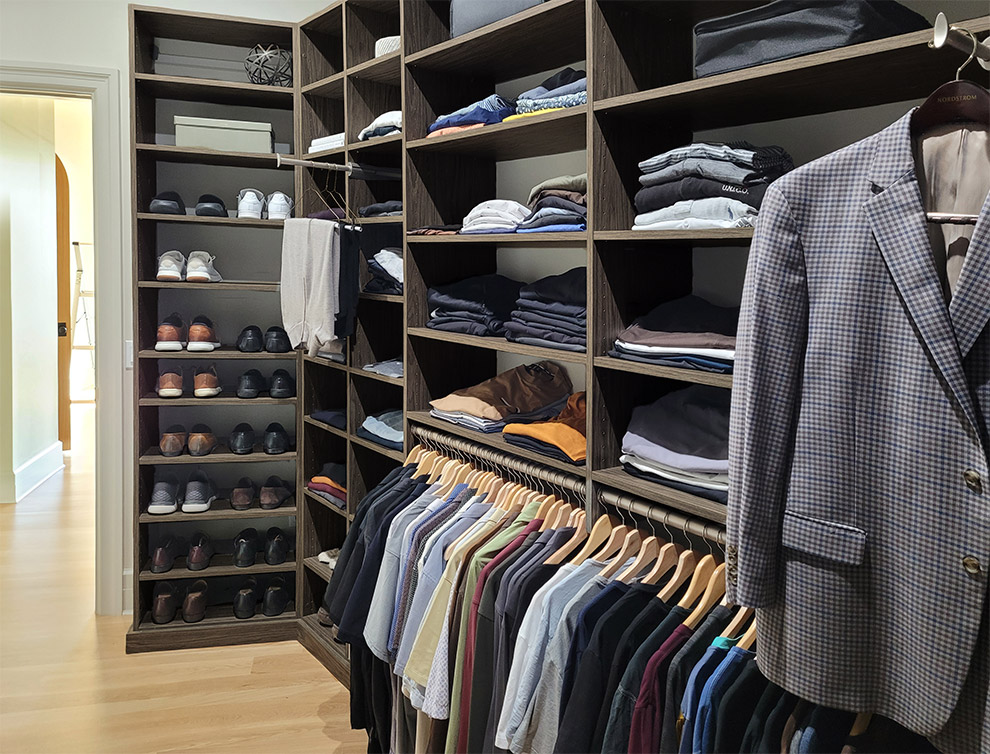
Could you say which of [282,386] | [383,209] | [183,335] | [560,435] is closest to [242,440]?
[282,386]

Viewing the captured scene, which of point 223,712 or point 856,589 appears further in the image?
point 223,712

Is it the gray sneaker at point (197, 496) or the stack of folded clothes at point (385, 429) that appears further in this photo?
the gray sneaker at point (197, 496)

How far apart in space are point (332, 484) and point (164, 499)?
710 millimetres

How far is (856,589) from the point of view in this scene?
125 centimetres

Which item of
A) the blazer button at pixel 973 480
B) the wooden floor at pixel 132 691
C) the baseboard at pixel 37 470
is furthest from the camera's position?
the baseboard at pixel 37 470

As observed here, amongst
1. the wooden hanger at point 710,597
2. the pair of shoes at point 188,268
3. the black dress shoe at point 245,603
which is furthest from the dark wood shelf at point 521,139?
the black dress shoe at point 245,603

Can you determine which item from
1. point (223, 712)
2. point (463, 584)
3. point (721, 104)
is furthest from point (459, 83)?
point (223, 712)

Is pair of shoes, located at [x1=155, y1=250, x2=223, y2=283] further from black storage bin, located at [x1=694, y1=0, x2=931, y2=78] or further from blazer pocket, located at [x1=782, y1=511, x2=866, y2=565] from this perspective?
blazer pocket, located at [x1=782, y1=511, x2=866, y2=565]

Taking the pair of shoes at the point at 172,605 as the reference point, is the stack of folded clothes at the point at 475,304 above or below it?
above

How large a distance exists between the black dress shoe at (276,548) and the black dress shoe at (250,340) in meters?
0.78

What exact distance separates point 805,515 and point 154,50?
134 inches

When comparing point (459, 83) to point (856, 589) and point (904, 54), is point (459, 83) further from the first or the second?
point (856, 589)

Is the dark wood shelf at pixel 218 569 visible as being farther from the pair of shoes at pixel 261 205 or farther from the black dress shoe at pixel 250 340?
the pair of shoes at pixel 261 205

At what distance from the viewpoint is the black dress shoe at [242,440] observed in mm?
3564
